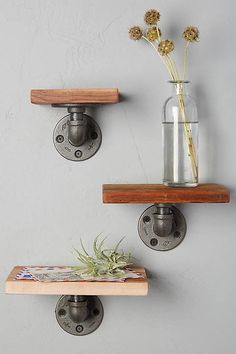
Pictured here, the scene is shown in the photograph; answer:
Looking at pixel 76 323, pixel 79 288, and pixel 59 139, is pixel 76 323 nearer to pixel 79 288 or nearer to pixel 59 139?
pixel 79 288

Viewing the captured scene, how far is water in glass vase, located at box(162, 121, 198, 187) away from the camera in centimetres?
134

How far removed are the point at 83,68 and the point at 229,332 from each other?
58 cm

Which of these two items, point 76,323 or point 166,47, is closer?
point 166,47

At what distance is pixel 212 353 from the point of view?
1.43 metres

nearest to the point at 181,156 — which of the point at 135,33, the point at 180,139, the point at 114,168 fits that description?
the point at 180,139

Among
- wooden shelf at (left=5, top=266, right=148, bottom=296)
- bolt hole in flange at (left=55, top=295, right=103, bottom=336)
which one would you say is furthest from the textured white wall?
wooden shelf at (left=5, top=266, right=148, bottom=296)

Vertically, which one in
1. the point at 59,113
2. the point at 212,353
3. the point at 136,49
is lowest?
the point at 212,353

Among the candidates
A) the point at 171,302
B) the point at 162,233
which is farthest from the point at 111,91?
the point at 171,302

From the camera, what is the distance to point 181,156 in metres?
1.35

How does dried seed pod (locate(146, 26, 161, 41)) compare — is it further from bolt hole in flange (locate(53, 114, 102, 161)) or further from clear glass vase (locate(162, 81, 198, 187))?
bolt hole in flange (locate(53, 114, 102, 161))

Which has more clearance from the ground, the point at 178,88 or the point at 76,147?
the point at 178,88

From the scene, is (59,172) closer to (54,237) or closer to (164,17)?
(54,237)

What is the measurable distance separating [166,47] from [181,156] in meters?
0.20

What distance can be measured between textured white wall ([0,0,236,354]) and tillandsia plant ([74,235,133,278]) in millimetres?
21
